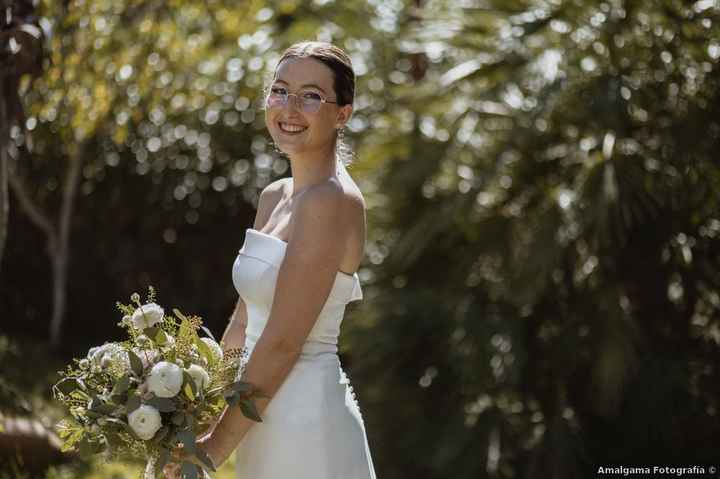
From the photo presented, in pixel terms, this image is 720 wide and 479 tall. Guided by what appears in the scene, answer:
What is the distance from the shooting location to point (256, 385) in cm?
230

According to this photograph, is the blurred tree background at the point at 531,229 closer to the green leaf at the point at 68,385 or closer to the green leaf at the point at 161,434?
the green leaf at the point at 68,385

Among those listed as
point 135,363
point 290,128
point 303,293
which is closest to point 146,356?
point 135,363

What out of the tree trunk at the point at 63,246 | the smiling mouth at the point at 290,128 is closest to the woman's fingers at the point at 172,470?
the smiling mouth at the point at 290,128

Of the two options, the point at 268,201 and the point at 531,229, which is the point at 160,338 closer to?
the point at 268,201

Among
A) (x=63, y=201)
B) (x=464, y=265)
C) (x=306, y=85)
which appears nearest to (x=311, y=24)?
(x=464, y=265)

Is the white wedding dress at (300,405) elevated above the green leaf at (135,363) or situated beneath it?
situated beneath

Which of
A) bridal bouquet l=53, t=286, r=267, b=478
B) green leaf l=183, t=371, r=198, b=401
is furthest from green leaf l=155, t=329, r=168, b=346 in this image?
green leaf l=183, t=371, r=198, b=401

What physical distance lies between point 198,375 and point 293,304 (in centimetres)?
27

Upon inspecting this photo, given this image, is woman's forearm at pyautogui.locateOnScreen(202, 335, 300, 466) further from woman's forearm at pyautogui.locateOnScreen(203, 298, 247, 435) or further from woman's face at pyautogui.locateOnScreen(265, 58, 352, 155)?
woman's face at pyautogui.locateOnScreen(265, 58, 352, 155)

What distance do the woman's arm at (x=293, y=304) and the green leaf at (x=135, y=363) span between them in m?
0.22

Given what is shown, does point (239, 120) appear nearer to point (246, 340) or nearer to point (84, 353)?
point (84, 353)

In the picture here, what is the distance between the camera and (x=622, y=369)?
4.89m

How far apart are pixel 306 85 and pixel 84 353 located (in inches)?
246

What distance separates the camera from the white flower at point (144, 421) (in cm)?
211
